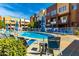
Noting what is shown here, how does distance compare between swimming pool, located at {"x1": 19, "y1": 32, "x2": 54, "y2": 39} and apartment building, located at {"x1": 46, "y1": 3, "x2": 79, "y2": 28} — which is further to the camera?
swimming pool, located at {"x1": 19, "y1": 32, "x2": 54, "y2": 39}

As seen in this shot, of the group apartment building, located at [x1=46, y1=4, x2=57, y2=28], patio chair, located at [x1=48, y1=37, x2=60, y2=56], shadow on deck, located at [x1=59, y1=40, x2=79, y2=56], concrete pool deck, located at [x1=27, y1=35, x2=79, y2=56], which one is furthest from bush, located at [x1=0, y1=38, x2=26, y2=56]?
shadow on deck, located at [x1=59, y1=40, x2=79, y2=56]

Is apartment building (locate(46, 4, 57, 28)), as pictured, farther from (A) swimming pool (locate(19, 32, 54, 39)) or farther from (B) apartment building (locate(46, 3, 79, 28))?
(A) swimming pool (locate(19, 32, 54, 39))

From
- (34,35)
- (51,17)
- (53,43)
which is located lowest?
(53,43)

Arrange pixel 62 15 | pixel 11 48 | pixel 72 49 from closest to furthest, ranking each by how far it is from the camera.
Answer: pixel 11 48
pixel 72 49
pixel 62 15

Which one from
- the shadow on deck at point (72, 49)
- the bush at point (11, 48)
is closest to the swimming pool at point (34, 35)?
the bush at point (11, 48)

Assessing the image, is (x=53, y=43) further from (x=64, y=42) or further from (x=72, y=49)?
(x=72, y=49)

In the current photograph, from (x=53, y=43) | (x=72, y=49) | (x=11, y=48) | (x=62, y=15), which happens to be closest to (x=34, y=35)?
(x=53, y=43)
